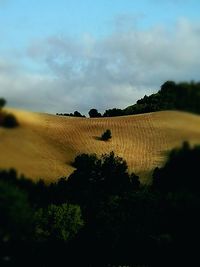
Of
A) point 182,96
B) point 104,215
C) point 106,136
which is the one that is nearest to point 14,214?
point 182,96

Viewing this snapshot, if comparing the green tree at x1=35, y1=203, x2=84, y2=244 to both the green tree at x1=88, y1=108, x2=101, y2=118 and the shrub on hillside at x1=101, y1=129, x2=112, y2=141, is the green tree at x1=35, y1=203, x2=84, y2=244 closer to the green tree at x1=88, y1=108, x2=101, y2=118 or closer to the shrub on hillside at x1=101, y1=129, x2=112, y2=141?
the shrub on hillside at x1=101, y1=129, x2=112, y2=141

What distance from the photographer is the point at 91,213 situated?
90250 millimetres

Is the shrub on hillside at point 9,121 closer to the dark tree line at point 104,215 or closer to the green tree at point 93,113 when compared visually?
the dark tree line at point 104,215

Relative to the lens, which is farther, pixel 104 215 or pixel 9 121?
pixel 104 215

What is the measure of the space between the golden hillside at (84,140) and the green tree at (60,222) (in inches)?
167

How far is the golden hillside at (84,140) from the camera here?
1944 inches

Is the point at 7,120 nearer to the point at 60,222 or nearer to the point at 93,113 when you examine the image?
the point at 60,222

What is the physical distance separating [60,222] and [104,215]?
18.6 feet

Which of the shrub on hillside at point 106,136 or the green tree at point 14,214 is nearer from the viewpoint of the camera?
the green tree at point 14,214

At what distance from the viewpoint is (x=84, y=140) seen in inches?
5300

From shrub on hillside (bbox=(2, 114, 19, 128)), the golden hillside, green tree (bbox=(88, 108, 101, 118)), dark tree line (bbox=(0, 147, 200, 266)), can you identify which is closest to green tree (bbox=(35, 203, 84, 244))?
dark tree line (bbox=(0, 147, 200, 266))

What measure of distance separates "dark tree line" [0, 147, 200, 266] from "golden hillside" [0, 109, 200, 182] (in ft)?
4.73

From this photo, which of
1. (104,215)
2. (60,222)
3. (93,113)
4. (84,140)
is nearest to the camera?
(60,222)

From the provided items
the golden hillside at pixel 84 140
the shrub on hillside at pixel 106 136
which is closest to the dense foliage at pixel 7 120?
the golden hillside at pixel 84 140
